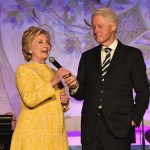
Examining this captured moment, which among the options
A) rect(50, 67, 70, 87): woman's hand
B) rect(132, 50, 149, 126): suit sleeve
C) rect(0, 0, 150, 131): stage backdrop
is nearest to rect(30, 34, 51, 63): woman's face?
rect(50, 67, 70, 87): woman's hand

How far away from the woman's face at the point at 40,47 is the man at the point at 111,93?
27 centimetres

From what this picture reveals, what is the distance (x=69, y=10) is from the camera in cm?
427

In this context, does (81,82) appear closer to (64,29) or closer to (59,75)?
(59,75)

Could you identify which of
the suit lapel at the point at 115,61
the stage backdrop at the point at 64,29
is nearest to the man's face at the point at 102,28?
the suit lapel at the point at 115,61

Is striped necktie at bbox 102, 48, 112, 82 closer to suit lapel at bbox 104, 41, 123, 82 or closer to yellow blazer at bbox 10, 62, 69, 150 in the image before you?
suit lapel at bbox 104, 41, 123, 82

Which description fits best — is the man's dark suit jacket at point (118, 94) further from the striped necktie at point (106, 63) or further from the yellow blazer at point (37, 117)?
the yellow blazer at point (37, 117)

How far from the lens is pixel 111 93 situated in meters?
2.56

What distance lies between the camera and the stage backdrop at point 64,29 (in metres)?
4.22

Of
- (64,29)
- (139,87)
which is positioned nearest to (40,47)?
(139,87)

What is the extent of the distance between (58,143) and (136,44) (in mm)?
2123

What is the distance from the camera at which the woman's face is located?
247cm

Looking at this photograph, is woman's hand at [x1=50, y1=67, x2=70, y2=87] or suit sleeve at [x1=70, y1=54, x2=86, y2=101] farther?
suit sleeve at [x1=70, y1=54, x2=86, y2=101]

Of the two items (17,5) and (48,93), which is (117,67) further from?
(17,5)

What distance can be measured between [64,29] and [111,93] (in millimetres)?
1854
